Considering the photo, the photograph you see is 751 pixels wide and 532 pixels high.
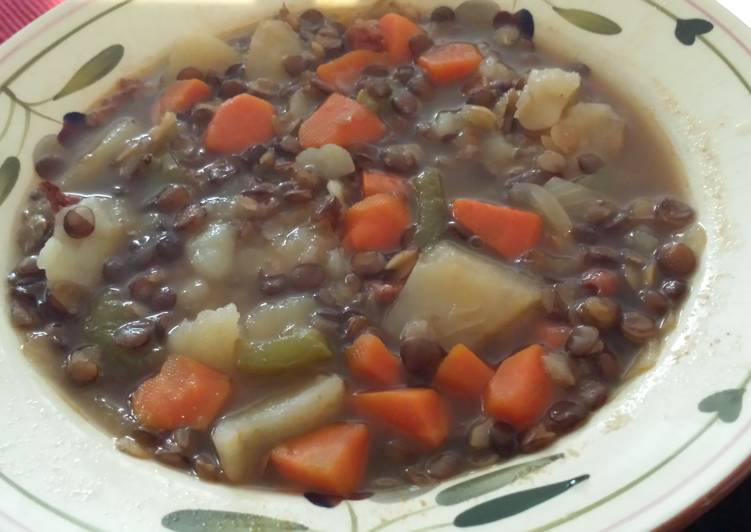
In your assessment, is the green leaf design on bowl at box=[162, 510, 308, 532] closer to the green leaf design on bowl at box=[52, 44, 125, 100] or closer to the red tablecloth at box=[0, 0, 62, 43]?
the green leaf design on bowl at box=[52, 44, 125, 100]

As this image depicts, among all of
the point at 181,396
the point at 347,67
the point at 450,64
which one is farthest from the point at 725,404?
the point at 347,67

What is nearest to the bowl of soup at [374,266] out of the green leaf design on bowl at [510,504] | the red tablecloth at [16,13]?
the green leaf design on bowl at [510,504]

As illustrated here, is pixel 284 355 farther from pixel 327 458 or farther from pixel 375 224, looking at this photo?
pixel 375 224

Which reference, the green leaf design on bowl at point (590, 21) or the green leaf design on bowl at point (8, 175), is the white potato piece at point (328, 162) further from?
the green leaf design on bowl at point (590, 21)

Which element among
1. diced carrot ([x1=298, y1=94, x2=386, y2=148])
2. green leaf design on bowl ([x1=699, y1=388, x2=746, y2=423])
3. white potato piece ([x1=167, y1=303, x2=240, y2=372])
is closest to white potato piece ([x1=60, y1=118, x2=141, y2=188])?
diced carrot ([x1=298, y1=94, x2=386, y2=148])

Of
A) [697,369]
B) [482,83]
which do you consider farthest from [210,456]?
[482,83]
